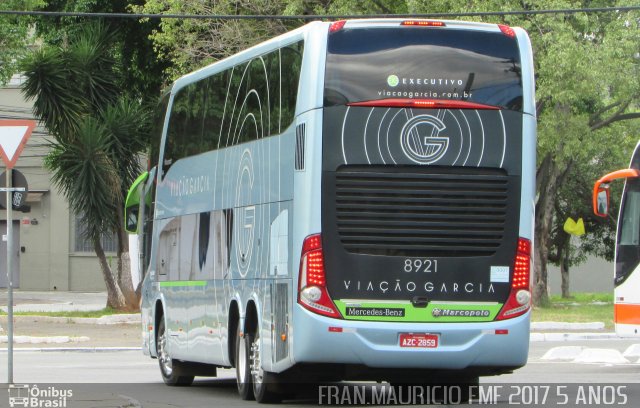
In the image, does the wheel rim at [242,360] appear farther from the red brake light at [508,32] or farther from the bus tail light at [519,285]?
the red brake light at [508,32]

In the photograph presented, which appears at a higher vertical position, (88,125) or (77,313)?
(88,125)

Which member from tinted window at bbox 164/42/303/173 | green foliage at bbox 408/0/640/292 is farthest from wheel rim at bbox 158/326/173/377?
green foliage at bbox 408/0/640/292

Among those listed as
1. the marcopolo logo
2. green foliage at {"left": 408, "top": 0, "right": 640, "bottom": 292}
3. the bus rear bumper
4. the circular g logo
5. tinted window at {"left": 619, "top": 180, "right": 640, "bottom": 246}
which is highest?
green foliage at {"left": 408, "top": 0, "right": 640, "bottom": 292}

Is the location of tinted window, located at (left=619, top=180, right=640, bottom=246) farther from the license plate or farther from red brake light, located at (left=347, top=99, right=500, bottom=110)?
the license plate

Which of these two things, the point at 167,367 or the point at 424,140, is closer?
the point at 424,140

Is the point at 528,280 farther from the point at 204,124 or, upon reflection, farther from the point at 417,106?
the point at 204,124

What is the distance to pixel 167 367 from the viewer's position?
18.3 metres

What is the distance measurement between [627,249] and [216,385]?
A: 6.42 metres

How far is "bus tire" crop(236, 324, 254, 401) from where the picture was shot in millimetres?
14656

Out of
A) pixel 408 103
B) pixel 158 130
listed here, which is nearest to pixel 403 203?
pixel 408 103

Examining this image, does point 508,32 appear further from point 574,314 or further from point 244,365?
point 574,314

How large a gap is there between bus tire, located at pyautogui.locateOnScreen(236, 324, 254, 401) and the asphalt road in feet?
0.49

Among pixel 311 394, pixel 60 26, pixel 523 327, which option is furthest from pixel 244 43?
pixel 523 327

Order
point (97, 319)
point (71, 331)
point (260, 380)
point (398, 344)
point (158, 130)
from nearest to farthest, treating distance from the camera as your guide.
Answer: point (398, 344), point (260, 380), point (158, 130), point (71, 331), point (97, 319)
